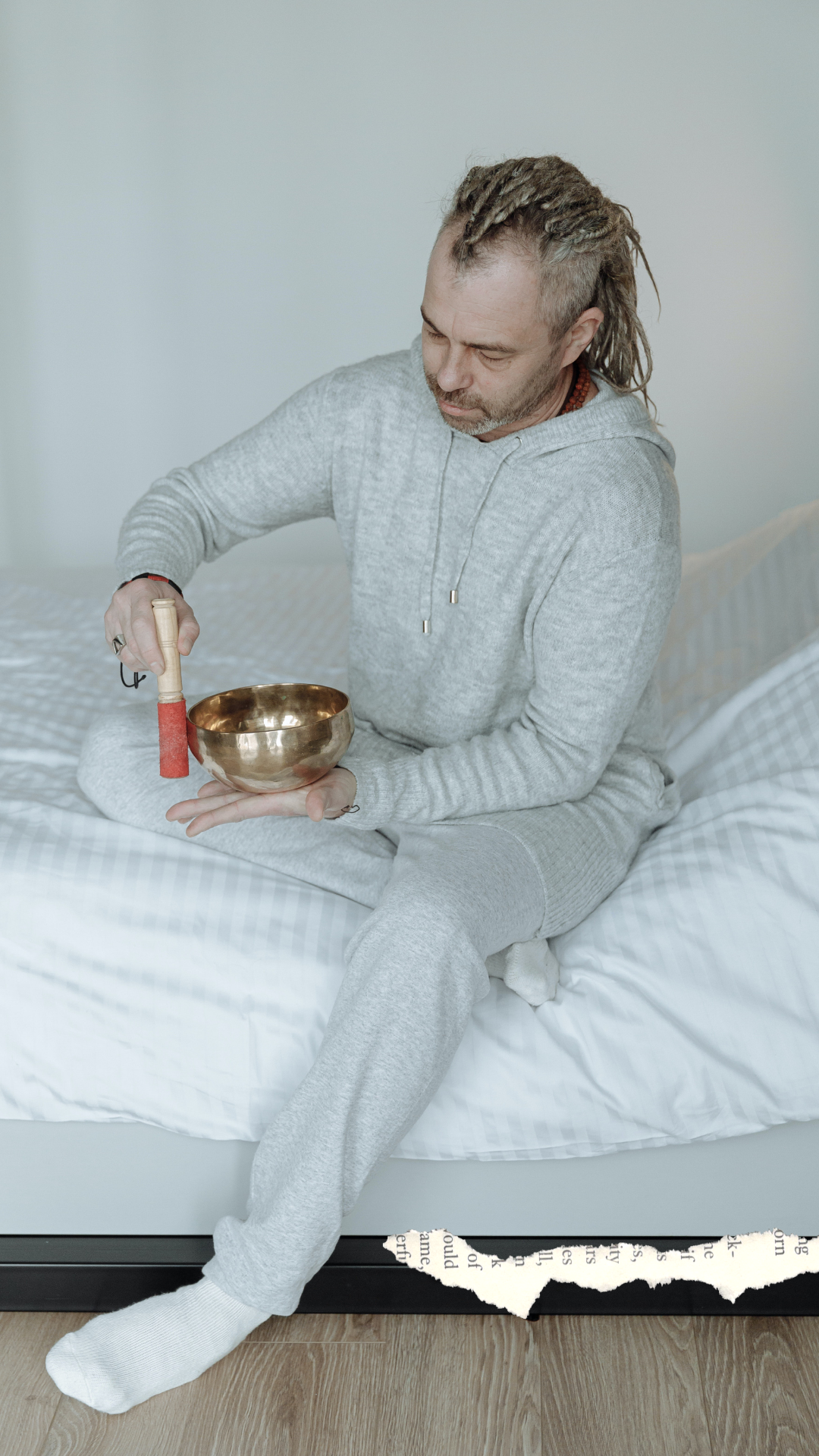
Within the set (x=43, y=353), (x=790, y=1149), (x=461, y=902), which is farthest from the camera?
(x=43, y=353)

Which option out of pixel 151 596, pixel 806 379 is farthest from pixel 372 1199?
A: pixel 806 379

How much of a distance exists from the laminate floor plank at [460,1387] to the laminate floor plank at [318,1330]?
21 mm

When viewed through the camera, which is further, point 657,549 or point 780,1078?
point 657,549

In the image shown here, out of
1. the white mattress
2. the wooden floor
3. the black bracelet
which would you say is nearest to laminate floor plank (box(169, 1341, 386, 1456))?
the wooden floor

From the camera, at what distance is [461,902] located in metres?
1.19

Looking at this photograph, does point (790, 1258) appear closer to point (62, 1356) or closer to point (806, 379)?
point (62, 1356)

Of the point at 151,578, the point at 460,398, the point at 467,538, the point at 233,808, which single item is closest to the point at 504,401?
the point at 460,398

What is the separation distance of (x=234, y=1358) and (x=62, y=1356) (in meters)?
0.18

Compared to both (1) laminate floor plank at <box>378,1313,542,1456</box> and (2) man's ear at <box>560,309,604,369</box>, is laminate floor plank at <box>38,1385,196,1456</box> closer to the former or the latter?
(1) laminate floor plank at <box>378,1313,542,1456</box>

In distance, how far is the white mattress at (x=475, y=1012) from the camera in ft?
4.09

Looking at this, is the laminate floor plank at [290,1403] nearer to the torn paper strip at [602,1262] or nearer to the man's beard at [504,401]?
the torn paper strip at [602,1262]

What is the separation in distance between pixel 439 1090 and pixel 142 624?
0.58m

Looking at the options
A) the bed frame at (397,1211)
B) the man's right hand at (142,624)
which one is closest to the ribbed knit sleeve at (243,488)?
the man's right hand at (142,624)

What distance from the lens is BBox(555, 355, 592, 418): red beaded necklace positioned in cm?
147
